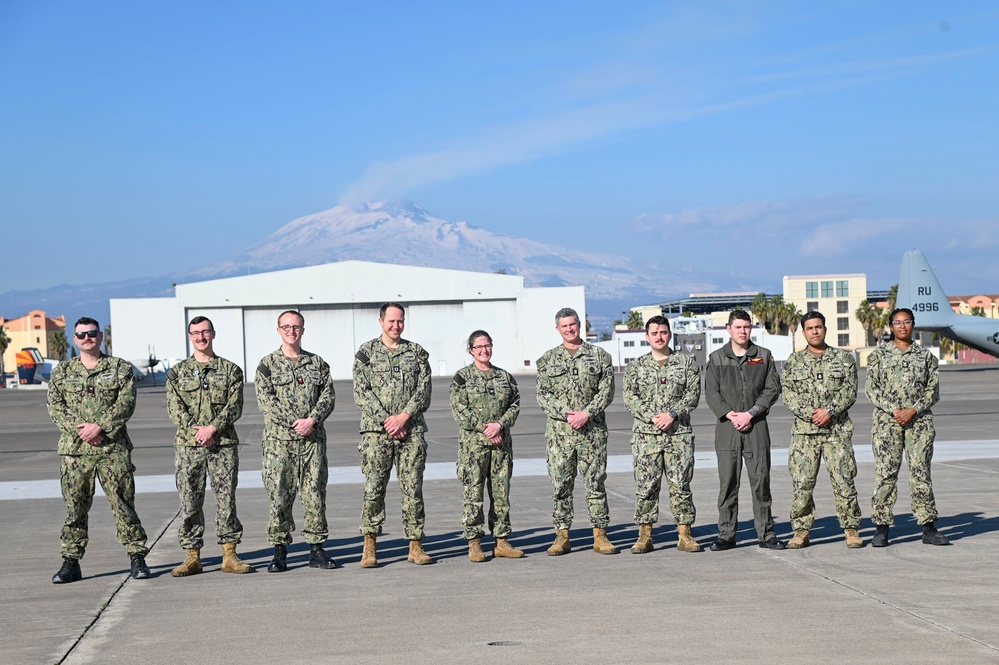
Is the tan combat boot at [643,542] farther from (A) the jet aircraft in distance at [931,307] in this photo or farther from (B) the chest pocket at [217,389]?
(A) the jet aircraft in distance at [931,307]

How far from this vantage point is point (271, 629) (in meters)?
6.47

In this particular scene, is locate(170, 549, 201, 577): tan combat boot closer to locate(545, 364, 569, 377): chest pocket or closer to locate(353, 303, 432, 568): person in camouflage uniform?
locate(353, 303, 432, 568): person in camouflage uniform

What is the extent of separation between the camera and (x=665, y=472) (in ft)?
29.5

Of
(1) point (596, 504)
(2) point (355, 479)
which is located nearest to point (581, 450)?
(1) point (596, 504)

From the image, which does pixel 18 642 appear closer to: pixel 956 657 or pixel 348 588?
pixel 348 588

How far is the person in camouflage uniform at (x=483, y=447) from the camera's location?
8758 millimetres

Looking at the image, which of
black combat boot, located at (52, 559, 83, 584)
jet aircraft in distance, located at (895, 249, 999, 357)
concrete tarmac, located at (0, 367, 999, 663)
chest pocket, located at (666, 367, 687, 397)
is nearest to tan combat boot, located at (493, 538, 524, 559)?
concrete tarmac, located at (0, 367, 999, 663)

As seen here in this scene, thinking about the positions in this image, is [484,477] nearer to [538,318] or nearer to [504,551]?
[504,551]

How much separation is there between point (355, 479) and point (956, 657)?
10.1 metres

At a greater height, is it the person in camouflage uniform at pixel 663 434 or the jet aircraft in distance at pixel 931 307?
the jet aircraft in distance at pixel 931 307

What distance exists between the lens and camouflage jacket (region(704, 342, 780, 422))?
901cm

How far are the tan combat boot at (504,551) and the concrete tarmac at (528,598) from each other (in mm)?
135

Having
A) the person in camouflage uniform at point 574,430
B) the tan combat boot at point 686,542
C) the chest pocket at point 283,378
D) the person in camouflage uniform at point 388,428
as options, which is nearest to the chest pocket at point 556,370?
the person in camouflage uniform at point 574,430

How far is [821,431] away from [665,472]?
4.27ft
